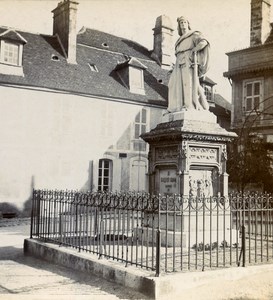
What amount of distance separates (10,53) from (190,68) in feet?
42.0

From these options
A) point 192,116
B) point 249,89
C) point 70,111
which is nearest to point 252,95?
point 249,89

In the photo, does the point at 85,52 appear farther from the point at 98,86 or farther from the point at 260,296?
the point at 260,296

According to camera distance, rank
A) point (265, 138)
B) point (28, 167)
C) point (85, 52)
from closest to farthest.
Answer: point (28, 167) → point (265, 138) → point (85, 52)

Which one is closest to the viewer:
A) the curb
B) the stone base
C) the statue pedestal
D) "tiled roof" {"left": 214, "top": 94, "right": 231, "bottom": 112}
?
the curb

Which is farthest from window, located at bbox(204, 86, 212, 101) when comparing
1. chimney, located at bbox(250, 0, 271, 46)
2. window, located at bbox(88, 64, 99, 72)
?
window, located at bbox(88, 64, 99, 72)

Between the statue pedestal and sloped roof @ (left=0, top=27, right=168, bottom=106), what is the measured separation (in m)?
11.7

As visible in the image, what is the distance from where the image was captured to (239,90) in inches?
888

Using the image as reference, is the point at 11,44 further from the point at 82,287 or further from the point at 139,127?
the point at 82,287

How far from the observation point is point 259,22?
72.3 ft

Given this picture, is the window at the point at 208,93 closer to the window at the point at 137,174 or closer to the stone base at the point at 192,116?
the window at the point at 137,174

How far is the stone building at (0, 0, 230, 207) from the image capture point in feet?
61.7

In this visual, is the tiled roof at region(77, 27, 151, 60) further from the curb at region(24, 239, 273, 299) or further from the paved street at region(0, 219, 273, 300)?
the paved street at region(0, 219, 273, 300)

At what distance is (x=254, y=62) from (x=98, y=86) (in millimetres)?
8097

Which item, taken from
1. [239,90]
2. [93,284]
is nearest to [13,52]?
[239,90]
